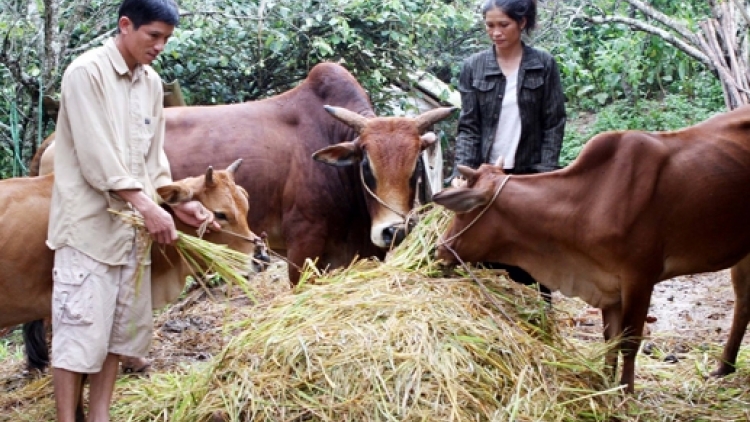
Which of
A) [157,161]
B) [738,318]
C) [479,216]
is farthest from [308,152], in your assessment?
[738,318]

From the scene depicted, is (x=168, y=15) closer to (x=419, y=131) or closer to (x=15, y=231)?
(x=15, y=231)

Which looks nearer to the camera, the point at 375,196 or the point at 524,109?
the point at 524,109

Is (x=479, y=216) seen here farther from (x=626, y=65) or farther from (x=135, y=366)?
(x=626, y=65)

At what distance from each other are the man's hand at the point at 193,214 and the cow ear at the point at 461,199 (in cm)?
103

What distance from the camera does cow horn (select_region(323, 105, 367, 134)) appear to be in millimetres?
5703

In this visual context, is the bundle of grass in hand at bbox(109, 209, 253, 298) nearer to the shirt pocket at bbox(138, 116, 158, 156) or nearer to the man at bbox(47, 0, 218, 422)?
the man at bbox(47, 0, 218, 422)

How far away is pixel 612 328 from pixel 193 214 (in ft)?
6.86

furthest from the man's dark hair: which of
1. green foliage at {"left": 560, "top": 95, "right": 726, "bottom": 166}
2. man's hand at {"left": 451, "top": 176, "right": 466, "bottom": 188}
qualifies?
green foliage at {"left": 560, "top": 95, "right": 726, "bottom": 166}

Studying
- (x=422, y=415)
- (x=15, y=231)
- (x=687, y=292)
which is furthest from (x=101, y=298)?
(x=687, y=292)

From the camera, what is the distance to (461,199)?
14.9 feet

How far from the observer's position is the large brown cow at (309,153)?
5.69 m

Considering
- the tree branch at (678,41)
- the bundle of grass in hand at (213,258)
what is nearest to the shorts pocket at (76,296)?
the bundle of grass in hand at (213,258)

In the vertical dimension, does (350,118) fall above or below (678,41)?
below

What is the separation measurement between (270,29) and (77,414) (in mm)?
4169
